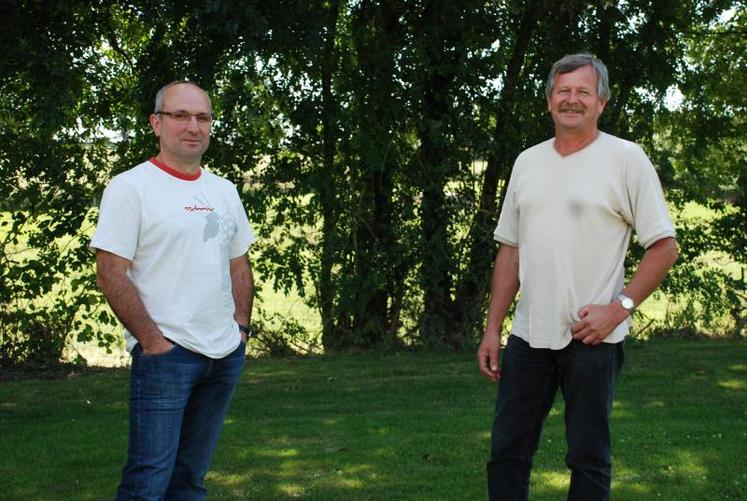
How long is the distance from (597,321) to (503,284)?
0.58 meters

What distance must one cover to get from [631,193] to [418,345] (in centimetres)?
796

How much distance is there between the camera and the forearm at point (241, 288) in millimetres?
4219

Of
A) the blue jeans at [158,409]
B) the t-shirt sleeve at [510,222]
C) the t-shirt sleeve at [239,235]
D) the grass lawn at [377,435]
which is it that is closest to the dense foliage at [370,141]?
the grass lawn at [377,435]

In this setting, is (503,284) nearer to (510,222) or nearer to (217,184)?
(510,222)

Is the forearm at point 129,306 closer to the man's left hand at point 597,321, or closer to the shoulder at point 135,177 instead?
the shoulder at point 135,177

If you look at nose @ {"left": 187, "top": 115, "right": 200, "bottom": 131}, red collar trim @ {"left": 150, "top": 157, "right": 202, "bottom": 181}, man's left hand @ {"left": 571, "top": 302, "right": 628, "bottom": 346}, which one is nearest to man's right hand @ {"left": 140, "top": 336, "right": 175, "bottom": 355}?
red collar trim @ {"left": 150, "top": 157, "right": 202, "bottom": 181}

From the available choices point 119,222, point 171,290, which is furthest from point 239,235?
point 119,222

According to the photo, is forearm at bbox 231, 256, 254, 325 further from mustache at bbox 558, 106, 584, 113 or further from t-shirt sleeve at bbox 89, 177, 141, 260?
mustache at bbox 558, 106, 584, 113

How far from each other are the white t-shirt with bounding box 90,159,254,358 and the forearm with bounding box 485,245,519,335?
108 cm

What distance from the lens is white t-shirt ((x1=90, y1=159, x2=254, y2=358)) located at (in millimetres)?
3697

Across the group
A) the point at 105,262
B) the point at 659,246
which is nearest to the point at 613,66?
the point at 659,246

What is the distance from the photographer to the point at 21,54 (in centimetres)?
875

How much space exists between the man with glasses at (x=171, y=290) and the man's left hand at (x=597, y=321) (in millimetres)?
1300

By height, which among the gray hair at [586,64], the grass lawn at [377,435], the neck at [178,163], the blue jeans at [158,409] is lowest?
the grass lawn at [377,435]
